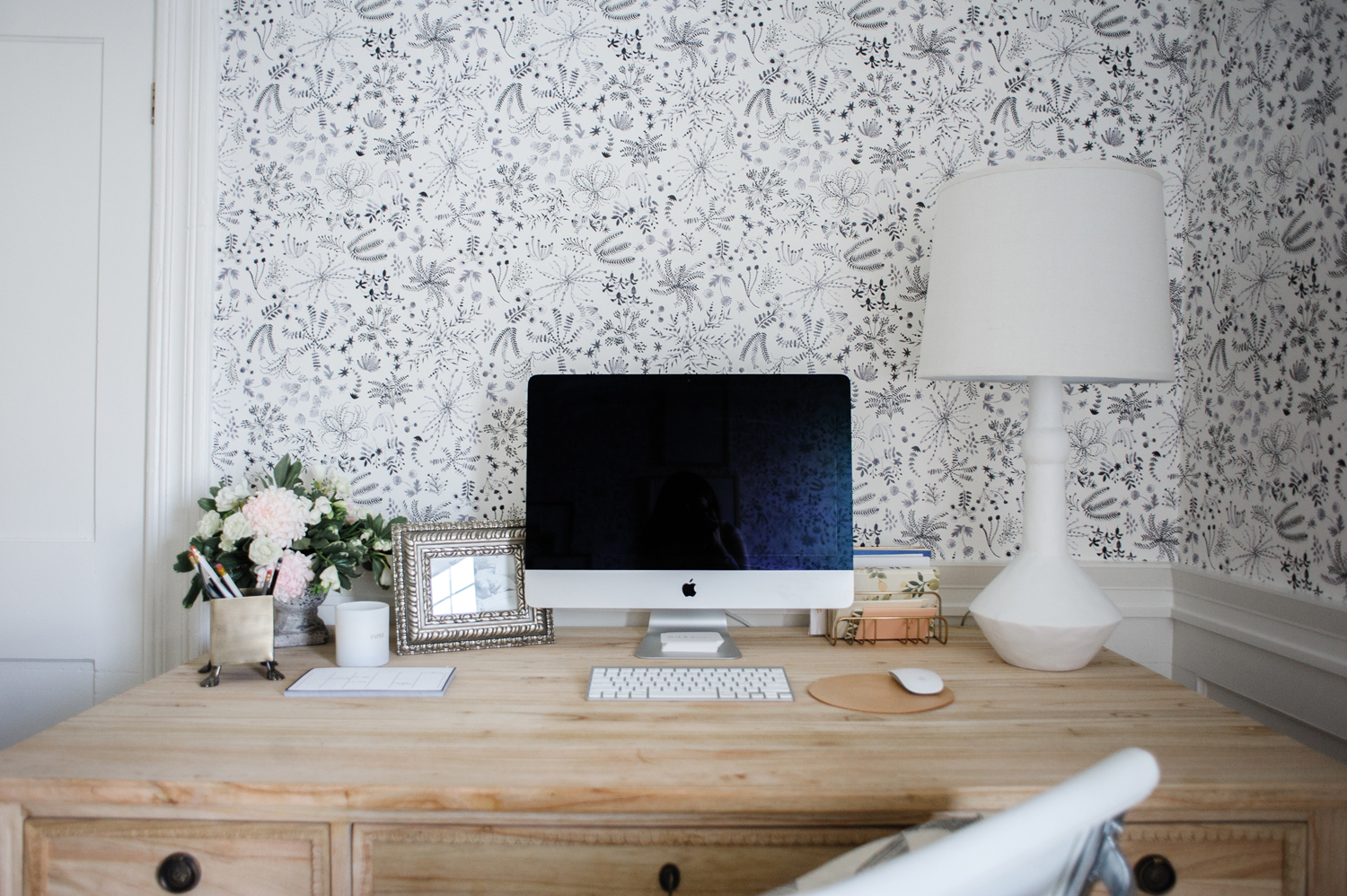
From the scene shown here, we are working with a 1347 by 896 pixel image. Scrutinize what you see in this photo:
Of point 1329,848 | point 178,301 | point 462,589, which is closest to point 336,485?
point 462,589

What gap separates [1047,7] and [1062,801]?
Answer: 5.43ft

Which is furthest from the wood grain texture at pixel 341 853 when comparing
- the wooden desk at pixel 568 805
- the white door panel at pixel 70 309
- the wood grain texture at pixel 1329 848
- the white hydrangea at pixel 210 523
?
the wood grain texture at pixel 1329 848

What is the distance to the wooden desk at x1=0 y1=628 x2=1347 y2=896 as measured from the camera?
850mm

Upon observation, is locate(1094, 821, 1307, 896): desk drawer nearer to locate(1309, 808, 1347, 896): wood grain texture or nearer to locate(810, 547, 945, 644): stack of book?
locate(1309, 808, 1347, 896): wood grain texture

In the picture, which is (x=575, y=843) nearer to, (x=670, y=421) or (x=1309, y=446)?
(x=670, y=421)

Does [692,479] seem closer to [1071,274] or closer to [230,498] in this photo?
[1071,274]

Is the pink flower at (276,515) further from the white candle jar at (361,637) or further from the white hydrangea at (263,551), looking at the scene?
the white candle jar at (361,637)

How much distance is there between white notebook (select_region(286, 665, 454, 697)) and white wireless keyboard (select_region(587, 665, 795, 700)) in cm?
25

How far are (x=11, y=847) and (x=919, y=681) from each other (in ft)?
3.94

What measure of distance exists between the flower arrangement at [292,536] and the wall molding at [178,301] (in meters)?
0.23

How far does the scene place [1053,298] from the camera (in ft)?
3.76

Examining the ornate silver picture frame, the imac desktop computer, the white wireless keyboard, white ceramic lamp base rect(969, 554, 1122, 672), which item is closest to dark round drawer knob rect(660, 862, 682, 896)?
the white wireless keyboard

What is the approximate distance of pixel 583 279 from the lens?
1.55m

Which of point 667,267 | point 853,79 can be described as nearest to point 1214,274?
point 853,79
